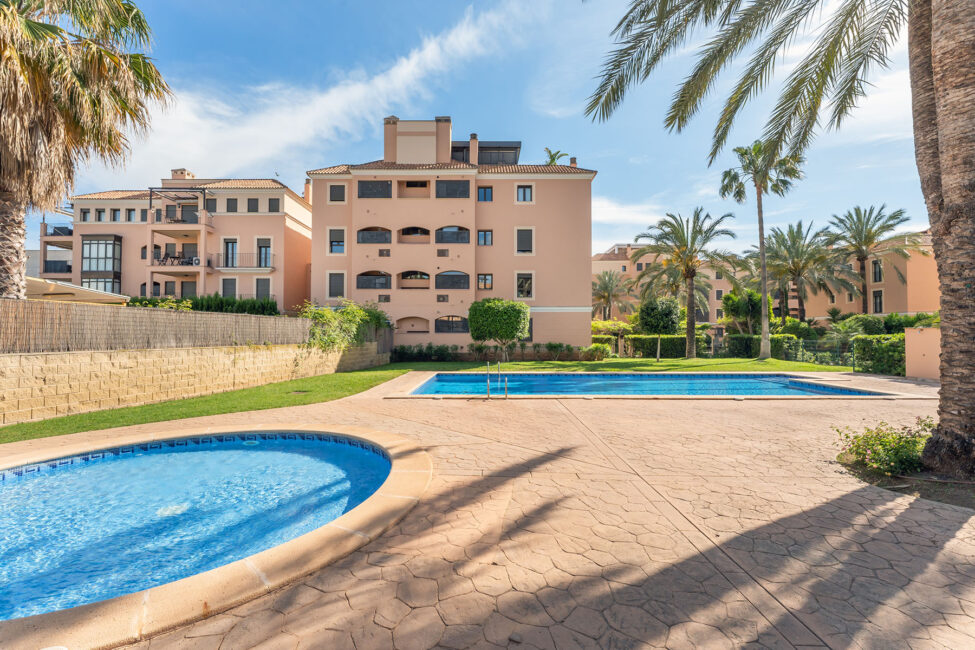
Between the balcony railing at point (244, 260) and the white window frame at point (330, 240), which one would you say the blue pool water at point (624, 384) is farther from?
the balcony railing at point (244, 260)

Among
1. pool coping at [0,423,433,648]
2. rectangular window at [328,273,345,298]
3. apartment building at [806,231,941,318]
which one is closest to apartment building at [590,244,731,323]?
apartment building at [806,231,941,318]

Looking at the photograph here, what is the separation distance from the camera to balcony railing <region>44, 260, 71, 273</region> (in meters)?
35.1

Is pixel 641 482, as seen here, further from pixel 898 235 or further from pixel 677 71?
pixel 898 235

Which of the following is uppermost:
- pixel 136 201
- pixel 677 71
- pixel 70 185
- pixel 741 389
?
pixel 136 201

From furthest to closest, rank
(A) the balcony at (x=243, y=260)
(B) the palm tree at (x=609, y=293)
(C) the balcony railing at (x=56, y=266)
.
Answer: (B) the palm tree at (x=609, y=293) → (C) the balcony railing at (x=56, y=266) → (A) the balcony at (x=243, y=260)

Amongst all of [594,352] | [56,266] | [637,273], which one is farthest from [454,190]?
[56,266]

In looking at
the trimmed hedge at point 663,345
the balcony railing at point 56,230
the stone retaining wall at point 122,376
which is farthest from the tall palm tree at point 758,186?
the balcony railing at point 56,230

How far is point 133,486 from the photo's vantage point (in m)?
5.56

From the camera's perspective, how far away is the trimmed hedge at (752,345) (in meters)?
27.8

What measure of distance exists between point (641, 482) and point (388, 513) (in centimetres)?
282

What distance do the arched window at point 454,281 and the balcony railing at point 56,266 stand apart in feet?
106

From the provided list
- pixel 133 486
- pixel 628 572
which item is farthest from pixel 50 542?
pixel 628 572

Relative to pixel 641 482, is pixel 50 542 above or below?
below

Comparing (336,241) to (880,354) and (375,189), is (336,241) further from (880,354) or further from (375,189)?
(880,354)
